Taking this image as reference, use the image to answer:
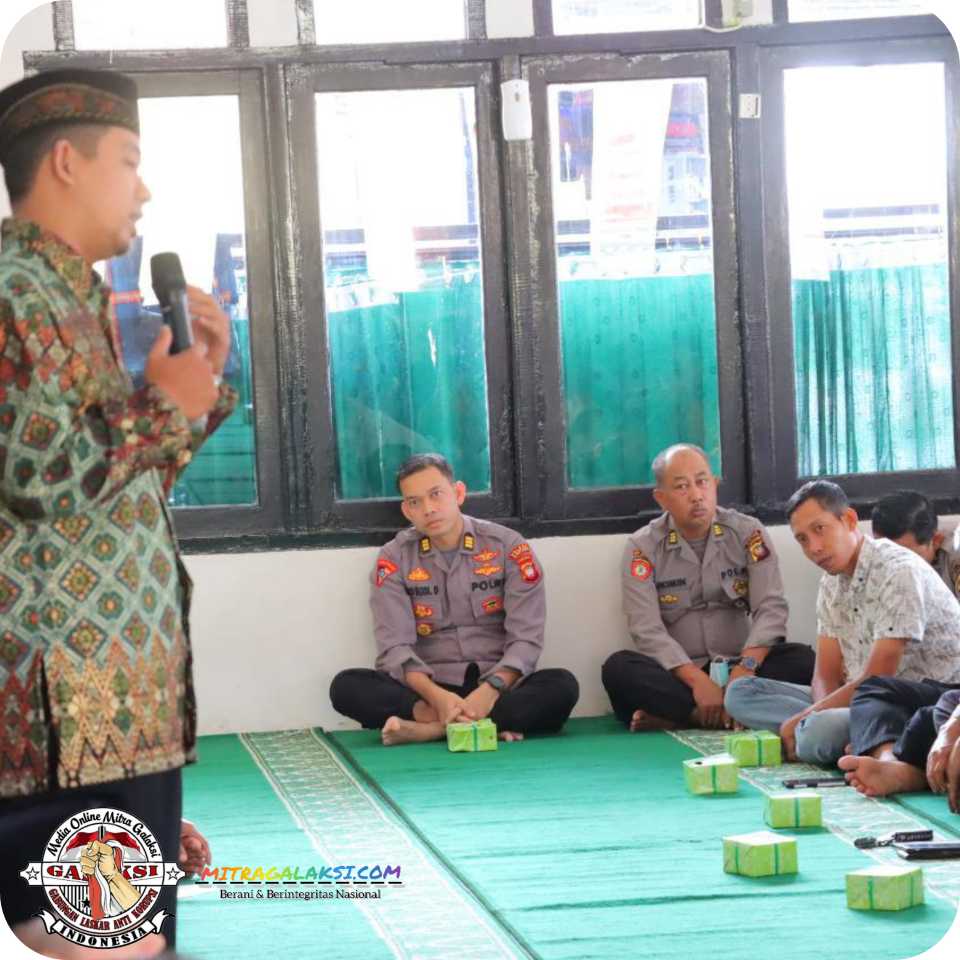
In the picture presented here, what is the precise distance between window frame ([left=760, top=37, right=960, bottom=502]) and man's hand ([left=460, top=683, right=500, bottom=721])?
1248 millimetres

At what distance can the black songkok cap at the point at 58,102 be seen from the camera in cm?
190

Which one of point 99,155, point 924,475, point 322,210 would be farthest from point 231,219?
point 99,155

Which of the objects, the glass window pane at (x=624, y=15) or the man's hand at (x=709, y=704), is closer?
the man's hand at (x=709, y=704)

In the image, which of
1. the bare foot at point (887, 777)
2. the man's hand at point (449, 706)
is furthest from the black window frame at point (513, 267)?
the bare foot at point (887, 777)

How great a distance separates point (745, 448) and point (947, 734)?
2.18 meters

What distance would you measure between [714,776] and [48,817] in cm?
231

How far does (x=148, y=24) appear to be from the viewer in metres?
5.38

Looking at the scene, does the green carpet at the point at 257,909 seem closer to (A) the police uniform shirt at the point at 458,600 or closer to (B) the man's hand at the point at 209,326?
(B) the man's hand at the point at 209,326

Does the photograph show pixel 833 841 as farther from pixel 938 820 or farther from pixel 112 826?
pixel 112 826

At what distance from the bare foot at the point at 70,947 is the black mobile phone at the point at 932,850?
1.72m

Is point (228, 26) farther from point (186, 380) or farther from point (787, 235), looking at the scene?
point (186, 380)

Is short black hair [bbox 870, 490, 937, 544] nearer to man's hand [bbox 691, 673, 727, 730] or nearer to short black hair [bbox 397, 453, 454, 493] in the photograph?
man's hand [bbox 691, 673, 727, 730]

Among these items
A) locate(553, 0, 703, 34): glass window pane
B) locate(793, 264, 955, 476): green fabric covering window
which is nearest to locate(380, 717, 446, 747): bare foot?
locate(793, 264, 955, 476): green fabric covering window

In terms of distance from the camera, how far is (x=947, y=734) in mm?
3531
